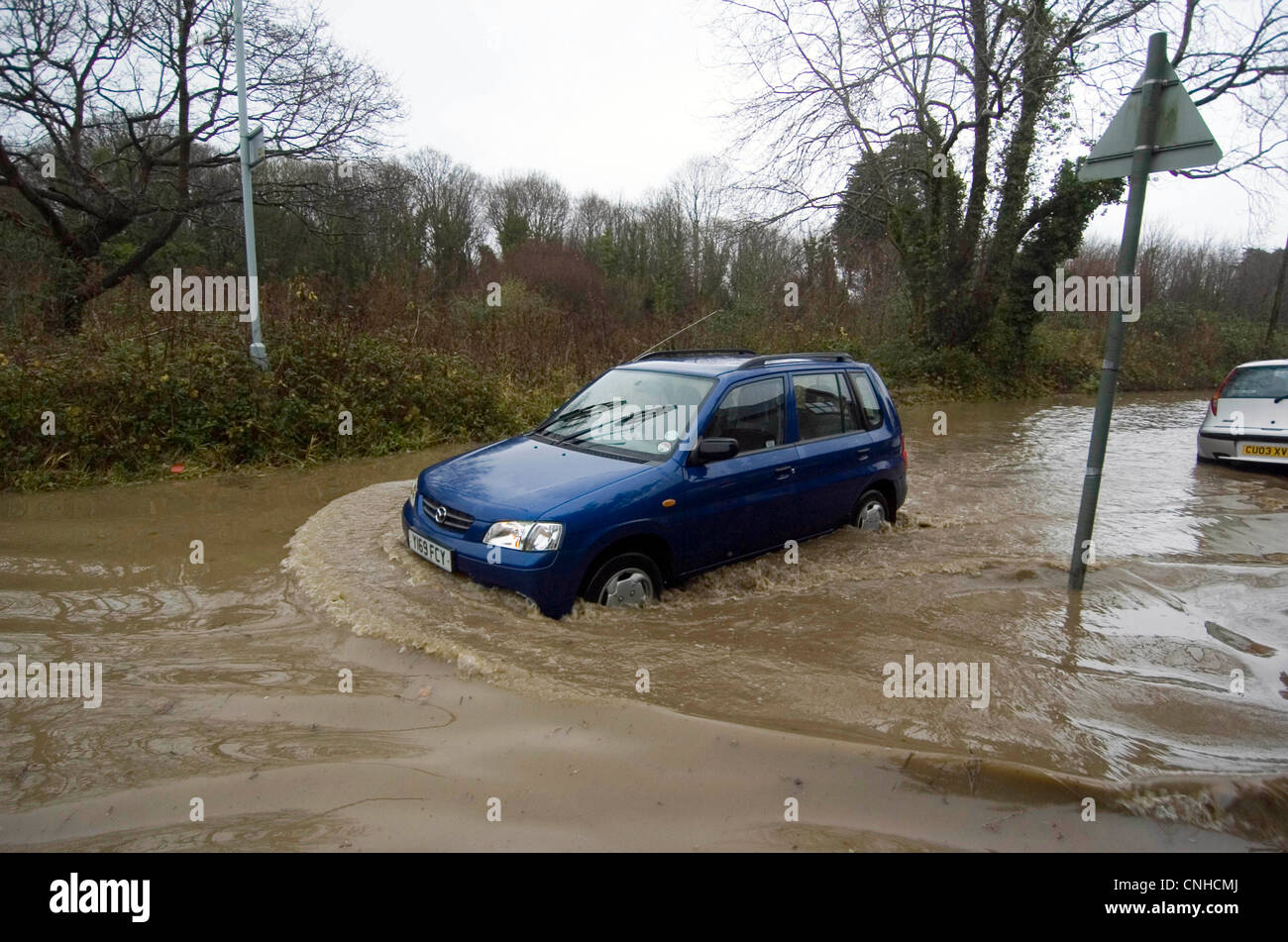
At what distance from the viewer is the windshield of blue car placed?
211 inches

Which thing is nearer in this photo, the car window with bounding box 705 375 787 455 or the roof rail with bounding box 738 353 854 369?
the car window with bounding box 705 375 787 455

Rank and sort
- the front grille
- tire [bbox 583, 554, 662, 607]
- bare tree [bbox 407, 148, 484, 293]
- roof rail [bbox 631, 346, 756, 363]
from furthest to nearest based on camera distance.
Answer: bare tree [bbox 407, 148, 484, 293] → roof rail [bbox 631, 346, 756, 363] → the front grille → tire [bbox 583, 554, 662, 607]

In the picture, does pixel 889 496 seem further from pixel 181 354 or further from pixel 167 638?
pixel 181 354

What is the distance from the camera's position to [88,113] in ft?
58.6

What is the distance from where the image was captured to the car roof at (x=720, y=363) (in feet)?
19.4

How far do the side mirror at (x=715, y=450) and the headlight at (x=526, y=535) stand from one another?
46.2 inches

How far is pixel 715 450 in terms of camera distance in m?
5.12

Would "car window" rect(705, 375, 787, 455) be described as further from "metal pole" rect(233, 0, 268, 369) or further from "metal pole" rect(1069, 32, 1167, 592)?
"metal pole" rect(233, 0, 268, 369)

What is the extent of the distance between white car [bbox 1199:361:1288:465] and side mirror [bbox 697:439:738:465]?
9305 mm

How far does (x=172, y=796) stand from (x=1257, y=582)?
7617 mm

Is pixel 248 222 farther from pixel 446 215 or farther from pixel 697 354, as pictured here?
pixel 446 215

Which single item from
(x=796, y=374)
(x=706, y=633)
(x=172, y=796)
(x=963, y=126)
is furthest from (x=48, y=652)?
(x=963, y=126)

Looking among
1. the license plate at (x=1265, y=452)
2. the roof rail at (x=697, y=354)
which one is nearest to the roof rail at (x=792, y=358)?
the roof rail at (x=697, y=354)

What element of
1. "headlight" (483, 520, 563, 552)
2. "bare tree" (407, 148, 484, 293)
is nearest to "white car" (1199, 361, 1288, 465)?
"headlight" (483, 520, 563, 552)
